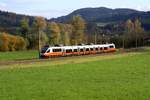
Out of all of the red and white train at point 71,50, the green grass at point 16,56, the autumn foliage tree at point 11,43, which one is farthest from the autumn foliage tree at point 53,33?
the green grass at point 16,56

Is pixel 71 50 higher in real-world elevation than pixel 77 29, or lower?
lower

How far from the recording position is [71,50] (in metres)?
80.1

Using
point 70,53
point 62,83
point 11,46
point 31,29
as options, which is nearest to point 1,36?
point 11,46

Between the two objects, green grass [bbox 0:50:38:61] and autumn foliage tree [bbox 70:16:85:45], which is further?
autumn foliage tree [bbox 70:16:85:45]

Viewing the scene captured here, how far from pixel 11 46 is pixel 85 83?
104 m

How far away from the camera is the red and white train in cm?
7250

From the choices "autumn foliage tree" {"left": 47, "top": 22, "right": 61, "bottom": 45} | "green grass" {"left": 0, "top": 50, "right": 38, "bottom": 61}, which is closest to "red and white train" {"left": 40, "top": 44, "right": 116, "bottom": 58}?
"green grass" {"left": 0, "top": 50, "right": 38, "bottom": 61}

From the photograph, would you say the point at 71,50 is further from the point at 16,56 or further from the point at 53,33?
the point at 53,33

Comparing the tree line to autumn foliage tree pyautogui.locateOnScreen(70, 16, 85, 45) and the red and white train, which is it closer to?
autumn foliage tree pyautogui.locateOnScreen(70, 16, 85, 45)

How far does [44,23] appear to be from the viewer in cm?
14712

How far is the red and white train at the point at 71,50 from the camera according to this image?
72.5 meters

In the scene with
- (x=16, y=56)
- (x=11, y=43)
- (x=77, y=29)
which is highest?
(x=77, y=29)

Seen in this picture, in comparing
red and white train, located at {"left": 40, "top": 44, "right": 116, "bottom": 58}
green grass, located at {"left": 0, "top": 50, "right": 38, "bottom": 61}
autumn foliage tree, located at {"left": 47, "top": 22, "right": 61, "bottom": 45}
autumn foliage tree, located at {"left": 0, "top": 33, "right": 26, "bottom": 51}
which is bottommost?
green grass, located at {"left": 0, "top": 50, "right": 38, "bottom": 61}

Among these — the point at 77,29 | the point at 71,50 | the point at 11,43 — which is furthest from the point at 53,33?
the point at 71,50
